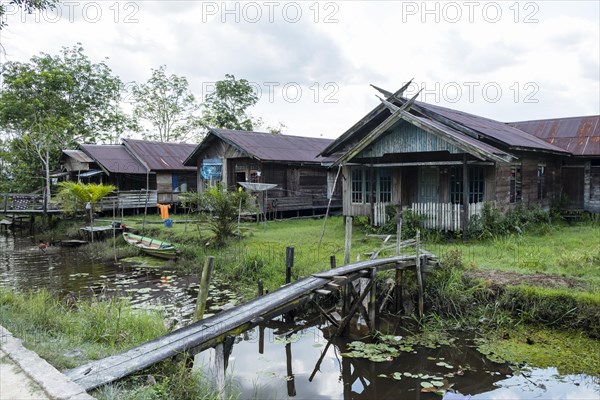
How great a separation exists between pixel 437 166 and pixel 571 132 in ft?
27.4

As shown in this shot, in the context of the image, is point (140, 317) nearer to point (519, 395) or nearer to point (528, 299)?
point (519, 395)

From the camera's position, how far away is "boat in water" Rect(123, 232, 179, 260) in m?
15.2

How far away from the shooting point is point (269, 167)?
71.8ft

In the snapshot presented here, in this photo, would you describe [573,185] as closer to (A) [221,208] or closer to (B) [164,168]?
(A) [221,208]

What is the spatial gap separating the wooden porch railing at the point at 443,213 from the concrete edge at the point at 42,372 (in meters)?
11.4

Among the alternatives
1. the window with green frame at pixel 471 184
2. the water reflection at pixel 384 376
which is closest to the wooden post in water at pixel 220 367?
the water reflection at pixel 384 376

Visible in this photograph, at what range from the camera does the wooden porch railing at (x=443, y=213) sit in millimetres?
13336

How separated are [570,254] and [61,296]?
12573 mm

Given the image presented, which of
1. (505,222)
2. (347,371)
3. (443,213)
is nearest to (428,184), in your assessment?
(443,213)

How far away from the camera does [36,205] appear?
2322cm

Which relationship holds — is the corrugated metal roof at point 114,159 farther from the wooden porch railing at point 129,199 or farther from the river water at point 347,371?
the river water at point 347,371

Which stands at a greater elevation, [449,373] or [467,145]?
[467,145]

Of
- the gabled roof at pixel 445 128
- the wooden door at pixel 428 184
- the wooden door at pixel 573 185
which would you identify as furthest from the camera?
the wooden door at pixel 573 185

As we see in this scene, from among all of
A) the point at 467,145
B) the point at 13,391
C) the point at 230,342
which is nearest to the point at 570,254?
the point at 467,145
